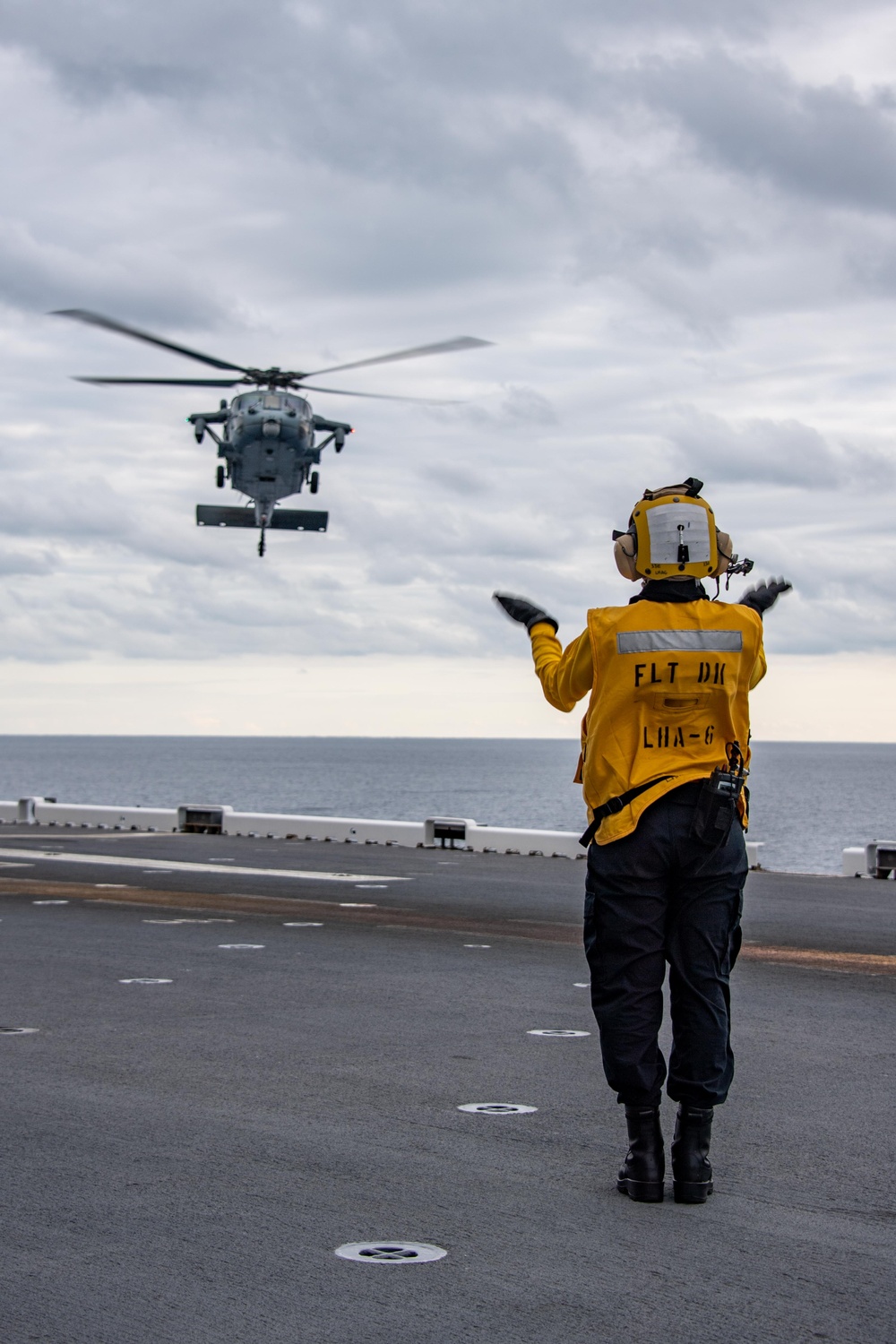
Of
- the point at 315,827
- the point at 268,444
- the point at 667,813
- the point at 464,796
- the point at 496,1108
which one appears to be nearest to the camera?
the point at 667,813

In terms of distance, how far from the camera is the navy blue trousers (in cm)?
491

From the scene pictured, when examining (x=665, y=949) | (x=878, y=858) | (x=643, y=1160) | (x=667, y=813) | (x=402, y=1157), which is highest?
(x=667, y=813)

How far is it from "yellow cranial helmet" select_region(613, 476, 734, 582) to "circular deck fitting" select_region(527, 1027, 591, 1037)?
3279mm

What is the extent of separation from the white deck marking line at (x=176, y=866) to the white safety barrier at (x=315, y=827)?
464 centimetres

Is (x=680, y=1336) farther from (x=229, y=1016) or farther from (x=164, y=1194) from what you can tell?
(x=229, y=1016)

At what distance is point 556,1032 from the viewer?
7801mm

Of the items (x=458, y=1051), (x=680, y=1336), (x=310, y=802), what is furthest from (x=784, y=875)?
(x=310, y=802)

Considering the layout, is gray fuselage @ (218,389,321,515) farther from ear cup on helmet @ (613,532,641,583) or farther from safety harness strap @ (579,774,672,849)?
safety harness strap @ (579,774,672,849)

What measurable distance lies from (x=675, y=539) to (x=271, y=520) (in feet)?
100

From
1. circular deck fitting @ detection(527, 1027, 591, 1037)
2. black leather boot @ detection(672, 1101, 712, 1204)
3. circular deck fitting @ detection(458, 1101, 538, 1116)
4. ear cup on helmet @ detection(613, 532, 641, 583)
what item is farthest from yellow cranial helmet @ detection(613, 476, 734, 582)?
circular deck fitting @ detection(527, 1027, 591, 1037)

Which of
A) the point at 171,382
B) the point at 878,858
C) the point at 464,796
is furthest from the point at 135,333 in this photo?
the point at 464,796

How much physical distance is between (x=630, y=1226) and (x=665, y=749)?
5.08 ft

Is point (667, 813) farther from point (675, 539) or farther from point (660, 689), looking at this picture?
point (675, 539)

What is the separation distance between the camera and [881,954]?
11523 mm
